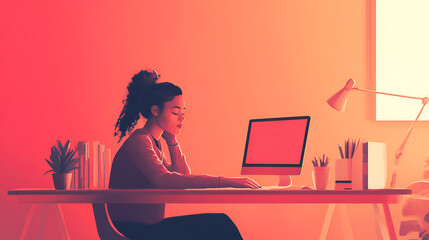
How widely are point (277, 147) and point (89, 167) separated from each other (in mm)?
1093

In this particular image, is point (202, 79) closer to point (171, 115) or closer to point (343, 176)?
point (171, 115)

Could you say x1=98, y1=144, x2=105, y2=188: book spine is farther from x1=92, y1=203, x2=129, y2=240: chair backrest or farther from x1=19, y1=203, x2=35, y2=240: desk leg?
x1=92, y1=203, x2=129, y2=240: chair backrest

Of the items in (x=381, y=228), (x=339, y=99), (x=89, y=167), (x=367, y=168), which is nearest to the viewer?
(x=367, y=168)

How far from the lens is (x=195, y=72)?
12.6ft

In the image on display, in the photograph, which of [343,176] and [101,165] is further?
[101,165]

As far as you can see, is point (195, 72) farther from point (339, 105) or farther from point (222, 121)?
point (339, 105)

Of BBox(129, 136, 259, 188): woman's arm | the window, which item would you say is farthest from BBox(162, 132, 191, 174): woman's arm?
the window

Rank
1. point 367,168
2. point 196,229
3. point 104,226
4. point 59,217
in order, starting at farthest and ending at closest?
point 59,217 → point 367,168 → point 104,226 → point 196,229

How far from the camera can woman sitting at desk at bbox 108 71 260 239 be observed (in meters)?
2.28

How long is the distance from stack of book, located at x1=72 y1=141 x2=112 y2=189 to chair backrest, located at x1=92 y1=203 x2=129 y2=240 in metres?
0.55

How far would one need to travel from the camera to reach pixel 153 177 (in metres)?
2.43

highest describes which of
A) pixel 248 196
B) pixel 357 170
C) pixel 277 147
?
pixel 277 147

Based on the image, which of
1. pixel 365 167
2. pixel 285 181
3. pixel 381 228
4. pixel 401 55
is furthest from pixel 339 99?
pixel 401 55

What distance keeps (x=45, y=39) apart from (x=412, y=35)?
9.03 feet
